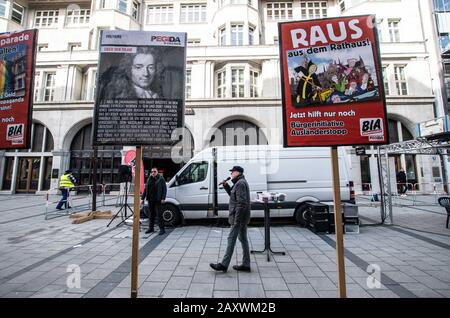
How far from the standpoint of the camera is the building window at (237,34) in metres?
20.5

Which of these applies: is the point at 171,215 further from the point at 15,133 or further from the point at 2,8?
the point at 2,8

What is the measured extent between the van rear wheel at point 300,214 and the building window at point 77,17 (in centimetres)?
2821

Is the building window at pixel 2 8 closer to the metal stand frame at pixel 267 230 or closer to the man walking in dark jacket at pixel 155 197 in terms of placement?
the man walking in dark jacket at pixel 155 197

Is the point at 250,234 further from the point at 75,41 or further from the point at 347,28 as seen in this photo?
the point at 75,41

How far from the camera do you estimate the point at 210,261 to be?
476 cm

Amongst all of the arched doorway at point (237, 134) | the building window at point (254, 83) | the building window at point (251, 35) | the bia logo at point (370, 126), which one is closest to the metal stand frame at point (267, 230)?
the bia logo at point (370, 126)

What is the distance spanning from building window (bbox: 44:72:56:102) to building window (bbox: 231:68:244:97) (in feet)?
53.3

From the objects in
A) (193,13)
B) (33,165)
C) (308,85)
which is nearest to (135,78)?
(308,85)

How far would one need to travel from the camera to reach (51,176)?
19203 mm

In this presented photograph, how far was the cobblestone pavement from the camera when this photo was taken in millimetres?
3518

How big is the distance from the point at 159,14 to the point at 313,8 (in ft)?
51.5

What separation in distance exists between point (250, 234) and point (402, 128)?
19490mm

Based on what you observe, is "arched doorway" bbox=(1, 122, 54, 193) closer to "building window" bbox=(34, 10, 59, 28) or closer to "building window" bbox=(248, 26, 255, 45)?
"building window" bbox=(34, 10, 59, 28)
